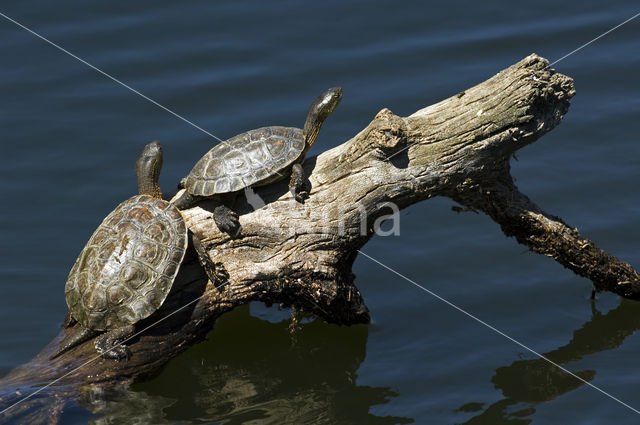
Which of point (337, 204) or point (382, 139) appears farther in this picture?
point (337, 204)

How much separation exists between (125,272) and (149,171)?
1023 mm

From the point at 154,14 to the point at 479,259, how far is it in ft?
18.7

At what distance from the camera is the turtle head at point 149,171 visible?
6473mm

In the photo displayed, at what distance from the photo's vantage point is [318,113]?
259 inches

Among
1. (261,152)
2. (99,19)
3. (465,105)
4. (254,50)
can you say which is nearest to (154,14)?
(99,19)

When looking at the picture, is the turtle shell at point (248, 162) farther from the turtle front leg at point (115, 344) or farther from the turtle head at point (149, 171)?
the turtle front leg at point (115, 344)

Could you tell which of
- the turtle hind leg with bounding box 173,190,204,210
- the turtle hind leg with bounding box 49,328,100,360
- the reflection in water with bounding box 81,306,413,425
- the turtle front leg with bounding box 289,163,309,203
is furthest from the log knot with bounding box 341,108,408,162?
the turtle hind leg with bounding box 49,328,100,360

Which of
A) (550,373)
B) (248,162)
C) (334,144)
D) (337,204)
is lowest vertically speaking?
(550,373)

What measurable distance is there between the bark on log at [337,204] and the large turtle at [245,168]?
124 millimetres

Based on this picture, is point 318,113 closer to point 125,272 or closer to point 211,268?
point 211,268

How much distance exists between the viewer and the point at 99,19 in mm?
10625

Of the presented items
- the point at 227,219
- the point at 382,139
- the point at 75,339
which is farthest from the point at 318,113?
the point at 75,339

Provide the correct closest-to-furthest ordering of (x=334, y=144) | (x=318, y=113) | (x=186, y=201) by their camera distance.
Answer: (x=186, y=201) < (x=318, y=113) < (x=334, y=144)

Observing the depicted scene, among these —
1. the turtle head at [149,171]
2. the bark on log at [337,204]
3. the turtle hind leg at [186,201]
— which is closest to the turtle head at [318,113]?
the bark on log at [337,204]
